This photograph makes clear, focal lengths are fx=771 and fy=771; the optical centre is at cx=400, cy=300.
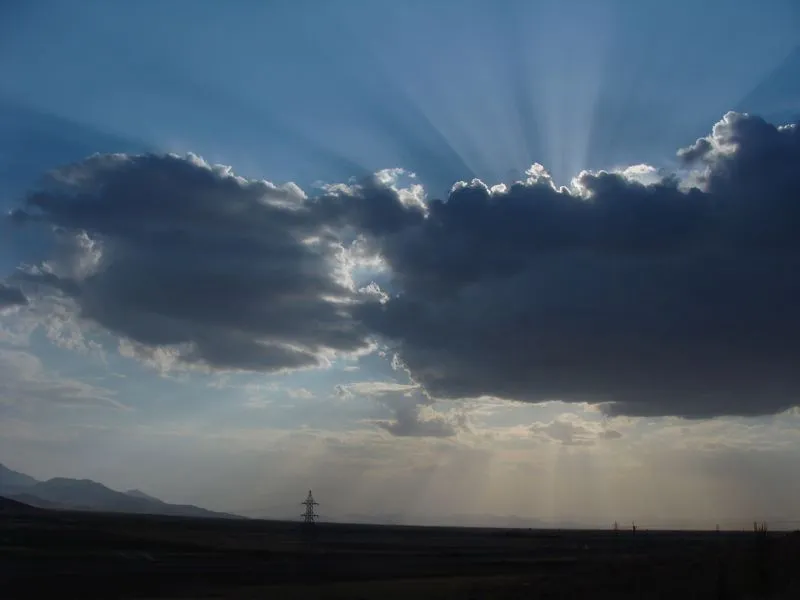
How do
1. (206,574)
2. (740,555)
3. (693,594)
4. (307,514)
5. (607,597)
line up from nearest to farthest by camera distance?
1. (693,594)
2. (607,597)
3. (740,555)
4. (206,574)
5. (307,514)

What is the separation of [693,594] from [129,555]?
2076 inches

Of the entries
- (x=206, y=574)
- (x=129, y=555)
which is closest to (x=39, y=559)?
(x=129, y=555)

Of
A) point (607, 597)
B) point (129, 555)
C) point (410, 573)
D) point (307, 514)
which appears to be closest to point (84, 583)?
point (129, 555)

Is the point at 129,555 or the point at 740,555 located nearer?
the point at 740,555

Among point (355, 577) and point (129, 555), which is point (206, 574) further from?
point (129, 555)

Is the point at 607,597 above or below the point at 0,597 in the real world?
above

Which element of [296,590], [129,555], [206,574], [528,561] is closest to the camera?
[296,590]

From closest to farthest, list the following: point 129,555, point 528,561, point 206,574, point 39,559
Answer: point 206,574, point 39,559, point 129,555, point 528,561

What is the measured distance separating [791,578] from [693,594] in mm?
4580

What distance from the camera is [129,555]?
68.6 meters

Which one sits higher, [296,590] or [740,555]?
[740,555]

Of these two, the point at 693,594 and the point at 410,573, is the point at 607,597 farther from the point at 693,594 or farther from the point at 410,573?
the point at 410,573

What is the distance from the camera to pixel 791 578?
32.6m

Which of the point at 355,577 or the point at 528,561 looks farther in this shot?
the point at 528,561
